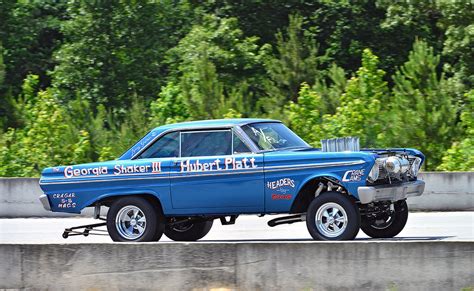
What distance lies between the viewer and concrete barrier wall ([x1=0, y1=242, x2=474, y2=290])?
29.1 ft

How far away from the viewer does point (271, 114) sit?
29641 millimetres

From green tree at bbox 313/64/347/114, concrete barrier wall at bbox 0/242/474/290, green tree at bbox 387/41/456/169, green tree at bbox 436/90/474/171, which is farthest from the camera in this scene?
green tree at bbox 313/64/347/114

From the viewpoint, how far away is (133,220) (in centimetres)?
1280

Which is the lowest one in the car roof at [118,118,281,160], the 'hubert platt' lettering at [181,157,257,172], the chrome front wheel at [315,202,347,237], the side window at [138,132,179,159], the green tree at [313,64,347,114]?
the chrome front wheel at [315,202,347,237]

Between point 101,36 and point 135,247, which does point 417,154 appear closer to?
point 135,247

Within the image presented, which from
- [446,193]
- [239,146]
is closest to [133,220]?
[239,146]

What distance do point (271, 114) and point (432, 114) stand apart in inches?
197

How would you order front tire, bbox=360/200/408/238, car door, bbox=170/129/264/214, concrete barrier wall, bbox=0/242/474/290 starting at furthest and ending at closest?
1. front tire, bbox=360/200/408/238
2. car door, bbox=170/129/264/214
3. concrete barrier wall, bbox=0/242/474/290

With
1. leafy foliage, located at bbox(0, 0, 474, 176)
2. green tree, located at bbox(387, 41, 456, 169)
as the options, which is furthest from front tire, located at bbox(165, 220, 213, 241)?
green tree, located at bbox(387, 41, 456, 169)

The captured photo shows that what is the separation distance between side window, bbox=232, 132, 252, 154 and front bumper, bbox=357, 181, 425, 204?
159cm

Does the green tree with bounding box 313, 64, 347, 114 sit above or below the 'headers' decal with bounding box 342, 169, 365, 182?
above

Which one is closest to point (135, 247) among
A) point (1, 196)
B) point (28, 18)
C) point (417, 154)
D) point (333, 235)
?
point (333, 235)

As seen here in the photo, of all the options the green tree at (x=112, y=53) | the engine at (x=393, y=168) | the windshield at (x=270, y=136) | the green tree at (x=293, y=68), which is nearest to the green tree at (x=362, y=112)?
the green tree at (x=293, y=68)

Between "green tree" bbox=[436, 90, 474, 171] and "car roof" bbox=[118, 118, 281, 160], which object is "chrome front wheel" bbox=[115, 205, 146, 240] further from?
"green tree" bbox=[436, 90, 474, 171]
